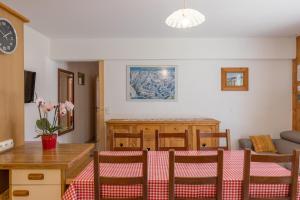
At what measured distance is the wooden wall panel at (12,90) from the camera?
92.9 inches

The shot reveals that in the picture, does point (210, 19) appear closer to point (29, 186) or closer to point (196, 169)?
point (196, 169)

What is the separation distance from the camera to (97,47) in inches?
189

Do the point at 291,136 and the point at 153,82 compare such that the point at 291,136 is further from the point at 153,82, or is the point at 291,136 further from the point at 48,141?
the point at 48,141

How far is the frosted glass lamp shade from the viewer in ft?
6.87

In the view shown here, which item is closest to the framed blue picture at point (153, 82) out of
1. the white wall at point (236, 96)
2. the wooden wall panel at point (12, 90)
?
the white wall at point (236, 96)

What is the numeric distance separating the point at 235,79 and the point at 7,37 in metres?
3.94

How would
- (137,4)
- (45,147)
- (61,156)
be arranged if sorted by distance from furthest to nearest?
(137,4) < (45,147) < (61,156)

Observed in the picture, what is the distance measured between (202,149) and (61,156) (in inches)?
58.4

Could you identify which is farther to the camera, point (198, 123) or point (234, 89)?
point (234, 89)

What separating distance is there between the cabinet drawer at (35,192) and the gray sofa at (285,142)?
361cm

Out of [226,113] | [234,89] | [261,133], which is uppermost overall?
[234,89]

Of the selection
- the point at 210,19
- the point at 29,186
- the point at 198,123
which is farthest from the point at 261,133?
the point at 29,186

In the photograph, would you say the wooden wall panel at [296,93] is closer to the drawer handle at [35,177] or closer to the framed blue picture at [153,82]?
the framed blue picture at [153,82]

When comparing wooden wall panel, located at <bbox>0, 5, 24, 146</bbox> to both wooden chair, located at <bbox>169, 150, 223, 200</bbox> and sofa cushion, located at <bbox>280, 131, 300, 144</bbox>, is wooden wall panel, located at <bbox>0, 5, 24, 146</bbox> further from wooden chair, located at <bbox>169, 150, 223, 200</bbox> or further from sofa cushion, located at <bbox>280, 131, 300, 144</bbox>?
sofa cushion, located at <bbox>280, 131, 300, 144</bbox>
